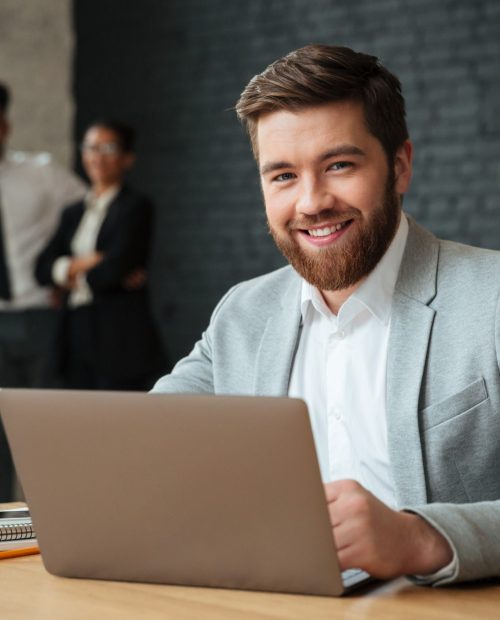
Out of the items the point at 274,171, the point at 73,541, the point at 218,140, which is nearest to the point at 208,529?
the point at 73,541

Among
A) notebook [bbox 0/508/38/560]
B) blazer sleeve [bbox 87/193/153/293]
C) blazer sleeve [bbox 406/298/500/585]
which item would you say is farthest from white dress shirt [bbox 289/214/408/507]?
blazer sleeve [bbox 87/193/153/293]

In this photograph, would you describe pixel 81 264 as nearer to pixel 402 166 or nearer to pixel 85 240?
pixel 85 240

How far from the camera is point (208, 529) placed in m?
1.26

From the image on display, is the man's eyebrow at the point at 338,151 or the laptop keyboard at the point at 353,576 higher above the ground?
the man's eyebrow at the point at 338,151

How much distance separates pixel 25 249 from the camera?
4.93m

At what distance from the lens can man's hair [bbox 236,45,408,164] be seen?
1.76 m

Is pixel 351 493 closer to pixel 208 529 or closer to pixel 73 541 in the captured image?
pixel 208 529

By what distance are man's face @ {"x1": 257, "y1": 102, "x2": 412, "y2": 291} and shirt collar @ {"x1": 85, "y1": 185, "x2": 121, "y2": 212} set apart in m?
2.91

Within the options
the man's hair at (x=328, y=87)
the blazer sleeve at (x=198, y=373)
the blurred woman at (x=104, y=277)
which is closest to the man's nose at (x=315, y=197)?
the man's hair at (x=328, y=87)

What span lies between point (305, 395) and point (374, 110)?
1.62 ft

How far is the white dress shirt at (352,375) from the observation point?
1769 millimetres

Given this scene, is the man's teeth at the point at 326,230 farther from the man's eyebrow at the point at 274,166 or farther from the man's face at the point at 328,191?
the man's eyebrow at the point at 274,166

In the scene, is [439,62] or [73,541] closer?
[73,541]

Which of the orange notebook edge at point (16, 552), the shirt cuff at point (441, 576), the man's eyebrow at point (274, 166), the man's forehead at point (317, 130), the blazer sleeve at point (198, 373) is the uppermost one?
the man's forehead at point (317, 130)
